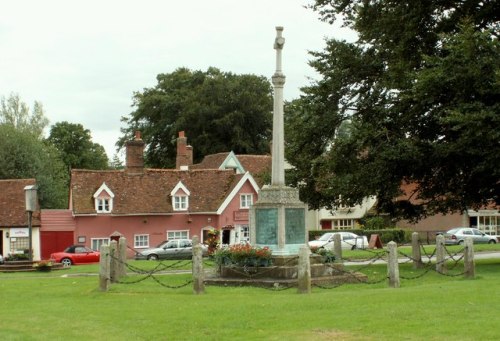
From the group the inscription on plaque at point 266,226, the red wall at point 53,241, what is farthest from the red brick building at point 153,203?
A: the inscription on plaque at point 266,226

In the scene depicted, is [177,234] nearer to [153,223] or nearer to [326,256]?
[153,223]

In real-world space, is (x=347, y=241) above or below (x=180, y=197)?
below

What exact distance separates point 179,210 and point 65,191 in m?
24.2

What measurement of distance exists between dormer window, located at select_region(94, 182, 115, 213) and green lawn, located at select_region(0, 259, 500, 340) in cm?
3375

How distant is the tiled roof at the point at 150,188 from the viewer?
56.5m

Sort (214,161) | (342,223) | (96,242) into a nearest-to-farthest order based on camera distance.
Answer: (96,242)
(214,161)
(342,223)

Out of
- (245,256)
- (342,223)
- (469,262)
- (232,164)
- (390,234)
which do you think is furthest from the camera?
(342,223)

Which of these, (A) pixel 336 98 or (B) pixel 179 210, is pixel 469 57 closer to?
(A) pixel 336 98

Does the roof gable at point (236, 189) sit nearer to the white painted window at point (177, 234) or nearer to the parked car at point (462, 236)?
the white painted window at point (177, 234)

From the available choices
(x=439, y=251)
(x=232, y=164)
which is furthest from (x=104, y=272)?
(x=232, y=164)

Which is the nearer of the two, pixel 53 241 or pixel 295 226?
pixel 295 226

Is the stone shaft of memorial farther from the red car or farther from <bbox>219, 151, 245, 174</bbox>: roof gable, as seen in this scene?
<bbox>219, 151, 245, 174</bbox>: roof gable

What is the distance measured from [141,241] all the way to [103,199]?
4361mm

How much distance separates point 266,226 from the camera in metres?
24.0
